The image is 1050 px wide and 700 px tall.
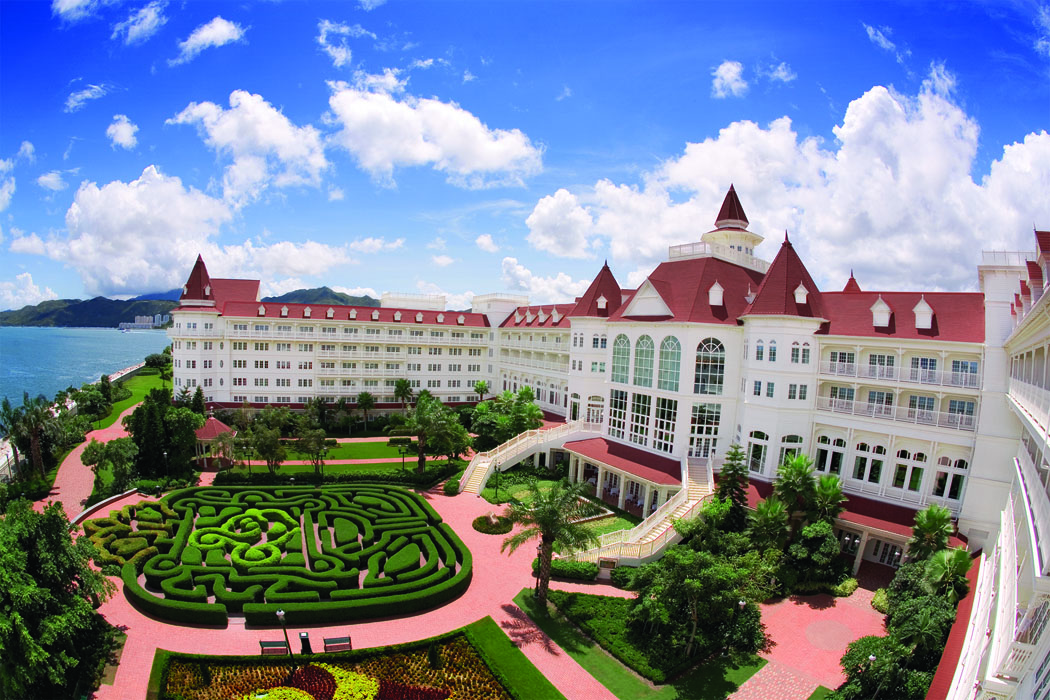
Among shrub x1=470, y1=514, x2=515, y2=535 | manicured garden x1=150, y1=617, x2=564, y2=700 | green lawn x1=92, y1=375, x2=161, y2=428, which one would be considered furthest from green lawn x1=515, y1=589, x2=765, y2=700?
green lawn x1=92, y1=375, x2=161, y2=428

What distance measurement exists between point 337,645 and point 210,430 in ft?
94.4

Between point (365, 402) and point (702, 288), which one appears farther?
point (365, 402)

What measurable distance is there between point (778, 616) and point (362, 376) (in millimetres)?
46801

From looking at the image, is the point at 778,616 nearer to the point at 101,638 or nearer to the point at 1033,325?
the point at 1033,325

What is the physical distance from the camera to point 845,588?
27734mm

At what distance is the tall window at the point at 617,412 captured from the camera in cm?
4256

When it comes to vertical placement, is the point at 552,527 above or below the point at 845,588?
above

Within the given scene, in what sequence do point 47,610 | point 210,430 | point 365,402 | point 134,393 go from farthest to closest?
point 134,393, point 365,402, point 210,430, point 47,610

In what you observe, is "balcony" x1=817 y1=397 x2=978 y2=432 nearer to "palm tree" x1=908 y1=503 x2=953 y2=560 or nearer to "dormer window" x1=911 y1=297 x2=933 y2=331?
"dormer window" x1=911 y1=297 x2=933 y2=331

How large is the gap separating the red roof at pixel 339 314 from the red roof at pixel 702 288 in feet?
92.9

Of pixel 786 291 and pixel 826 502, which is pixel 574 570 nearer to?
pixel 826 502

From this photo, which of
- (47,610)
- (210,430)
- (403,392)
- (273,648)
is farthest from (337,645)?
(403,392)

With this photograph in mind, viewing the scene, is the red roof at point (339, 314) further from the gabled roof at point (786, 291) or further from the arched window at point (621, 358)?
the gabled roof at point (786, 291)

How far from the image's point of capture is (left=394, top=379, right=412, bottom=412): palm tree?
198 ft
